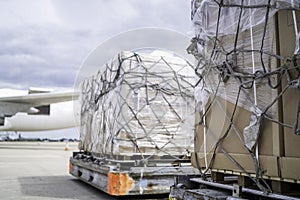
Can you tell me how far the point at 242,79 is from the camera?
267 centimetres

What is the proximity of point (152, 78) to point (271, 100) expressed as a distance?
141 inches

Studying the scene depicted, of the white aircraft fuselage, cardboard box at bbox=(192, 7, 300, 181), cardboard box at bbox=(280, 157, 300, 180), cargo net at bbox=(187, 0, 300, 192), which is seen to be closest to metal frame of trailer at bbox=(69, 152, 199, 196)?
cargo net at bbox=(187, 0, 300, 192)

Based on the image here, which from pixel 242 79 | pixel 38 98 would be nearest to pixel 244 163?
pixel 242 79

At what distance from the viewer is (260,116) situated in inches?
96.7

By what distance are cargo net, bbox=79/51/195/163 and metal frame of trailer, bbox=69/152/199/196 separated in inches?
5.2

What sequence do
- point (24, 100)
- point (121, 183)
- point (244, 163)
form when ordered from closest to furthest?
1. point (244, 163)
2. point (121, 183)
3. point (24, 100)

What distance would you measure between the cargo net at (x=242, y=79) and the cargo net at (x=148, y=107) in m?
2.38

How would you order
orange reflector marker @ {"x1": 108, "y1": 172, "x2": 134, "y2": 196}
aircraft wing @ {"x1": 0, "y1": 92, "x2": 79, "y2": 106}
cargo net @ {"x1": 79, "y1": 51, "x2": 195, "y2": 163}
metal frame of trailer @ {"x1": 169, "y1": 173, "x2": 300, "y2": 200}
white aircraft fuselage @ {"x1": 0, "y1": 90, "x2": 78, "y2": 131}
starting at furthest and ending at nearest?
white aircraft fuselage @ {"x1": 0, "y1": 90, "x2": 78, "y2": 131}
aircraft wing @ {"x1": 0, "y1": 92, "x2": 79, "y2": 106}
cargo net @ {"x1": 79, "y1": 51, "x2": 195, "y2": 163}
orange reflector marker @ {"x1": 108, "y1": 172, "x2": 134, "y2": 196}
metal frame of trailer @ {"x1": 169, "y1": 173, "x2": 300, "y2": 200}

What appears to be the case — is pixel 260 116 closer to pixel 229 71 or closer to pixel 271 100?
pixel 271 100

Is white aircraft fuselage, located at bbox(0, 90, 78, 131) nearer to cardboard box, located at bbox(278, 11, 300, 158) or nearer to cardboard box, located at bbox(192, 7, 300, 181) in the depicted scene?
cardboard box, located at bbox(192, 7, 300, 181)

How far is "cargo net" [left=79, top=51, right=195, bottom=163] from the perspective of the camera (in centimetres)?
562

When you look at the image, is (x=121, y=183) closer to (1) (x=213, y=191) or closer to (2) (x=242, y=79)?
(1) (x=213, y=191)

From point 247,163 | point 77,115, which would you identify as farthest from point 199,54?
point 77,115

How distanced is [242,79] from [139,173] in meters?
2.99
